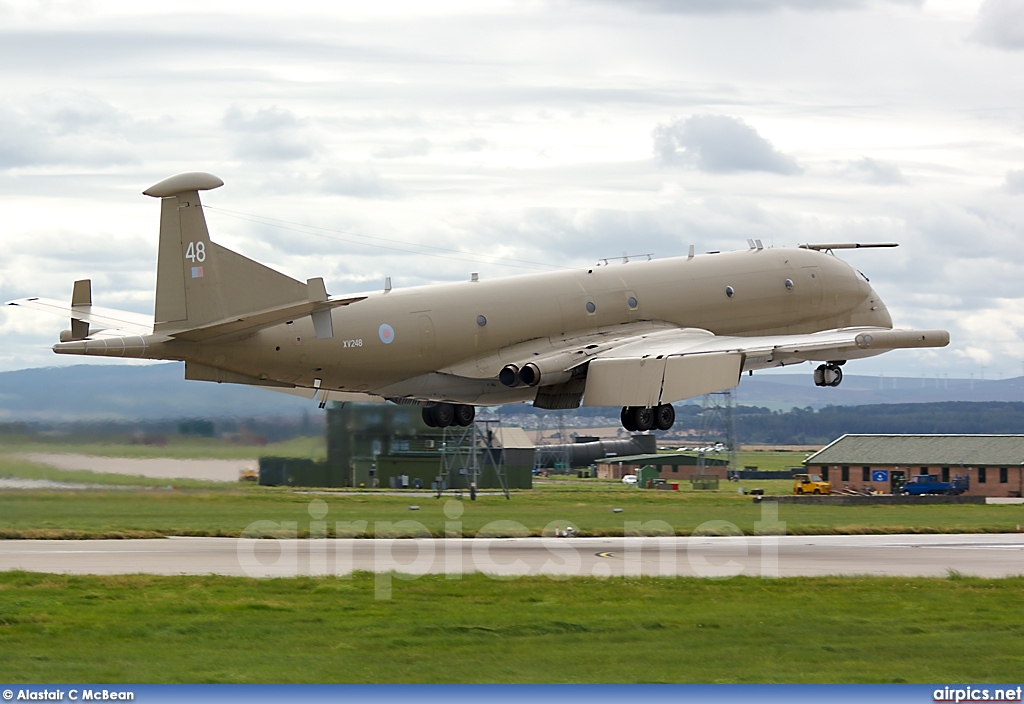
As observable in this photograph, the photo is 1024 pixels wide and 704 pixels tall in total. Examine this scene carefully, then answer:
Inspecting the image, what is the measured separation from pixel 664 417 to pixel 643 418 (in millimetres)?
541

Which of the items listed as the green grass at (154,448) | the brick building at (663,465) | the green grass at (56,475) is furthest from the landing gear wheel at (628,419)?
the brick building at (663,465)

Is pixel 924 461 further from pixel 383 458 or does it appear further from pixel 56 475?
pixel 56 475

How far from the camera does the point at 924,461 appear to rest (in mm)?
85500

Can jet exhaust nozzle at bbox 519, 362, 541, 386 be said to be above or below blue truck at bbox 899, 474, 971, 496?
above

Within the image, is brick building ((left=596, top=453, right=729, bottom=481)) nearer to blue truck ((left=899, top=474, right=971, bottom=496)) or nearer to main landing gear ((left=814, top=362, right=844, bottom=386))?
blue truck ((left=899, top=474, right=971, bottom=496))

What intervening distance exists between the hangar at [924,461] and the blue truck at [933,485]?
1.92 feet

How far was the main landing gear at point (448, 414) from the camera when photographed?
37312 mm

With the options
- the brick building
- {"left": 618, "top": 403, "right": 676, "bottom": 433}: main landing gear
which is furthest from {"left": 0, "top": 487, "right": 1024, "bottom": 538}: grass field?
the brick building

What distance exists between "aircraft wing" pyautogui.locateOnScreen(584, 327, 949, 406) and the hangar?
2001 inches

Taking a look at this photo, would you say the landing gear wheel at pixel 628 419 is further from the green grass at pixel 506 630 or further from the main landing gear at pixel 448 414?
the green grass at pixel 506 630

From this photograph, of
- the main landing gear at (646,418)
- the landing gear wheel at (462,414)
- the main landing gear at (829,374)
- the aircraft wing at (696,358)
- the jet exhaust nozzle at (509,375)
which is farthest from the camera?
the main landing gear at (829,374)

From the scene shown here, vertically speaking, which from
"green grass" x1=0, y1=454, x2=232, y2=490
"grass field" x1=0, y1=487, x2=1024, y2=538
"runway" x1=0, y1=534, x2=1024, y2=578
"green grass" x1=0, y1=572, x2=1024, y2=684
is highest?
"green grass" x1=0, y1=454, x2=232, y2=490

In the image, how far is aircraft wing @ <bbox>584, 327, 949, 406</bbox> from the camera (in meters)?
33.4

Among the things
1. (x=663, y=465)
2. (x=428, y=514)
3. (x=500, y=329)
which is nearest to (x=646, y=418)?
(x=500, y=329)
